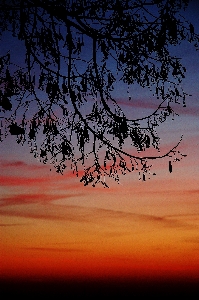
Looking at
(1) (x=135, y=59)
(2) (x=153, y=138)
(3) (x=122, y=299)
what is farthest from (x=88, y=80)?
(3) (x=122, y=299)

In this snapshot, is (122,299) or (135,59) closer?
(135,59)

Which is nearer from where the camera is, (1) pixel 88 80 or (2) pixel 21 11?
(2) pixel 21 11

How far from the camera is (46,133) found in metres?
7.14

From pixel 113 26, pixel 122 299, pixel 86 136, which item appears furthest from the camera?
pixel 122 299

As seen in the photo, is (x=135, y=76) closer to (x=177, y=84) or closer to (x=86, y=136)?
(x=177, y=84)

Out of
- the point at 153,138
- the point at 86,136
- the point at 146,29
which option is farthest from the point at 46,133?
the point at 146,29

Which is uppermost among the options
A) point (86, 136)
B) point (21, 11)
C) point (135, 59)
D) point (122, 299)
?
point (21, 11)

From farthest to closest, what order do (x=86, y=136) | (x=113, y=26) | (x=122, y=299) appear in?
(x=122, y=299) < (x=113, y=26) < (x=86, y=136)

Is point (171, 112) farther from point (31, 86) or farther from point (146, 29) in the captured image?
point (31, 86)

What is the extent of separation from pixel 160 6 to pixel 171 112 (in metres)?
1.49

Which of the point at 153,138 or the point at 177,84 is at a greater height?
the point at 177,84

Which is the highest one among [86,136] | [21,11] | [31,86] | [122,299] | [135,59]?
[21,11]

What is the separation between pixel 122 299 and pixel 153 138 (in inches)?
4648

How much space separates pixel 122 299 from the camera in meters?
119
